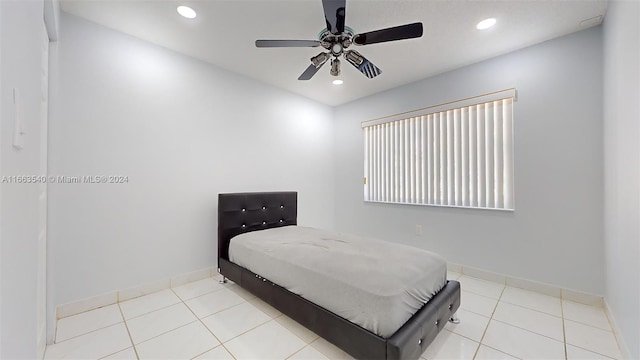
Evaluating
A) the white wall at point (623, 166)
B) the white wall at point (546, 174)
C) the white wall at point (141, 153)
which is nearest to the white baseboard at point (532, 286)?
the white wall at point (546, 174)

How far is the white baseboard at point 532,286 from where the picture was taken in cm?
230

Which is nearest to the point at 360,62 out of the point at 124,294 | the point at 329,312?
the point at 329,312

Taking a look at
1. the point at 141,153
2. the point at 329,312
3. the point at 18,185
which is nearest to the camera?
the point at 18,185

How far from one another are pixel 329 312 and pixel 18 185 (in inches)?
61.8

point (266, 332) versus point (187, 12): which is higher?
point (187, 12)

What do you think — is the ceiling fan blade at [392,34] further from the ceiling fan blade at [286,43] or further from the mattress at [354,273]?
the mattress at [354,273]

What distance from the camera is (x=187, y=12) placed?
2086 mm

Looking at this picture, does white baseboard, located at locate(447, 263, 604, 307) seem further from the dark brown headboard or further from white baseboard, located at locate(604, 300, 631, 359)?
the dark brown headboard

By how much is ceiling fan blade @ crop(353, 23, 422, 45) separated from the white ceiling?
345 mm

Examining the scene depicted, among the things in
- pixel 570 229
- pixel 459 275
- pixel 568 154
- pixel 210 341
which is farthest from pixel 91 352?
pixel 568 154

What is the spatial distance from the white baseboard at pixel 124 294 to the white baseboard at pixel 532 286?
123 inches

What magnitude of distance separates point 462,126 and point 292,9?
2.38 m

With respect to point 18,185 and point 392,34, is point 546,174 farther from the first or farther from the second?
point 18,185

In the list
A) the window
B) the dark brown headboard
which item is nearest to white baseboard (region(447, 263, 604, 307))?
the window
